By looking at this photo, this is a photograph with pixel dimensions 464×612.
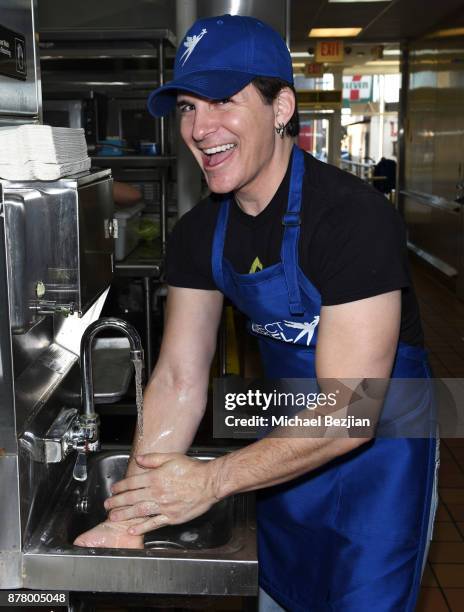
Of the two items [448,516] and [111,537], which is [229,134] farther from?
[448,516]

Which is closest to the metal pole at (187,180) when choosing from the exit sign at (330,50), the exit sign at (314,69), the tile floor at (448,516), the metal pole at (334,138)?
the tile floor at (448,516)

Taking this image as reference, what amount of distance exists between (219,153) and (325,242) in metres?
0.26

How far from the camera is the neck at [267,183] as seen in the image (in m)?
1.51

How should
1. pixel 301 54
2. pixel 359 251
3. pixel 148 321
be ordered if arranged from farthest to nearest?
pixel 301 54 < pixel 148 321 < pixel 359 251

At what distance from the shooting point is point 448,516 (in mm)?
3221

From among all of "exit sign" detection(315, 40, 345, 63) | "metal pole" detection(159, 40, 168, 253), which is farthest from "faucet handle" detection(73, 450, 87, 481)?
"exit sign" detection(315, 40, 345, 63)

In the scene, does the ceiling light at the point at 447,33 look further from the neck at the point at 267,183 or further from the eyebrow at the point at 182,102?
the eyebrow at the point at 182,102

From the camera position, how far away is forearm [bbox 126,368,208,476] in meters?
1.65

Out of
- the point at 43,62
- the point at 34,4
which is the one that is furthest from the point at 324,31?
the point at 34,4

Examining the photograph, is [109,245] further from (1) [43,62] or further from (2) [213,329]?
(1) [43,62]

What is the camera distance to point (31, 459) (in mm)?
1296

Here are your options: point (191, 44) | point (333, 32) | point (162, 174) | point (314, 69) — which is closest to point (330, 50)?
point (333, 32)

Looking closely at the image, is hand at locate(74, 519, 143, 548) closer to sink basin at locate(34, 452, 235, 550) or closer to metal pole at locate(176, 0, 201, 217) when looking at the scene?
sink basin at locate(34, 452, 235, 550)

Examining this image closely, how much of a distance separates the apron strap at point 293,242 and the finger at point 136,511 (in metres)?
0.45
